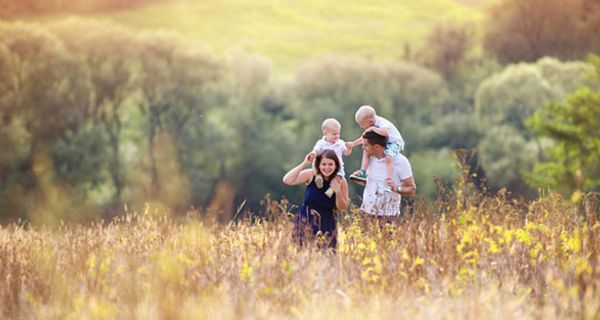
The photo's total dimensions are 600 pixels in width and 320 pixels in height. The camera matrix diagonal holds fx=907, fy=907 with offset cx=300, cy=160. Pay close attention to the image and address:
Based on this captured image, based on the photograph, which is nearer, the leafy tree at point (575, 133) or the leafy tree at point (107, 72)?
the leafy tree at point (575, 133)

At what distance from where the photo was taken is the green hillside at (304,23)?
8250 centimetres

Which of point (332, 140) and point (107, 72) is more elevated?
point (107, 72)

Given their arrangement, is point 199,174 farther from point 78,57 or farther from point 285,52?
point 285,52

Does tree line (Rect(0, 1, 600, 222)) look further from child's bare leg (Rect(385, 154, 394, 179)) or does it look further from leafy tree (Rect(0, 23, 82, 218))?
child's bare leg (Rect(385, 154, 394, 179))

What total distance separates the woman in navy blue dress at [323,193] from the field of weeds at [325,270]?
22cm

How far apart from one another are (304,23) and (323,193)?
8549 centimetres

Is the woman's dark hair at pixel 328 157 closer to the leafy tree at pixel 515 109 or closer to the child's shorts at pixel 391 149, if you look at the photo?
the child's shorts at pixel 391 149

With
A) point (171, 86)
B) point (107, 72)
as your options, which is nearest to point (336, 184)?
point (107, 72)

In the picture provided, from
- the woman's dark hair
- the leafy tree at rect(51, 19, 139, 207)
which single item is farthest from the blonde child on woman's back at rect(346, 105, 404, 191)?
the leafy tree at rect(51, 19, 139, 207)

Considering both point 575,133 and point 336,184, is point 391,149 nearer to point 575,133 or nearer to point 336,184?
point 336,184

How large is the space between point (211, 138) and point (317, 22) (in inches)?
1810

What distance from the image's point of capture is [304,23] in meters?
93.8

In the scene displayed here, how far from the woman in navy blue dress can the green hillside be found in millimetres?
65864

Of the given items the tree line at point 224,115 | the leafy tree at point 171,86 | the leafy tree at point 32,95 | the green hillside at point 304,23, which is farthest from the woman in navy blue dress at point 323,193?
the green hillside at point 304,23
